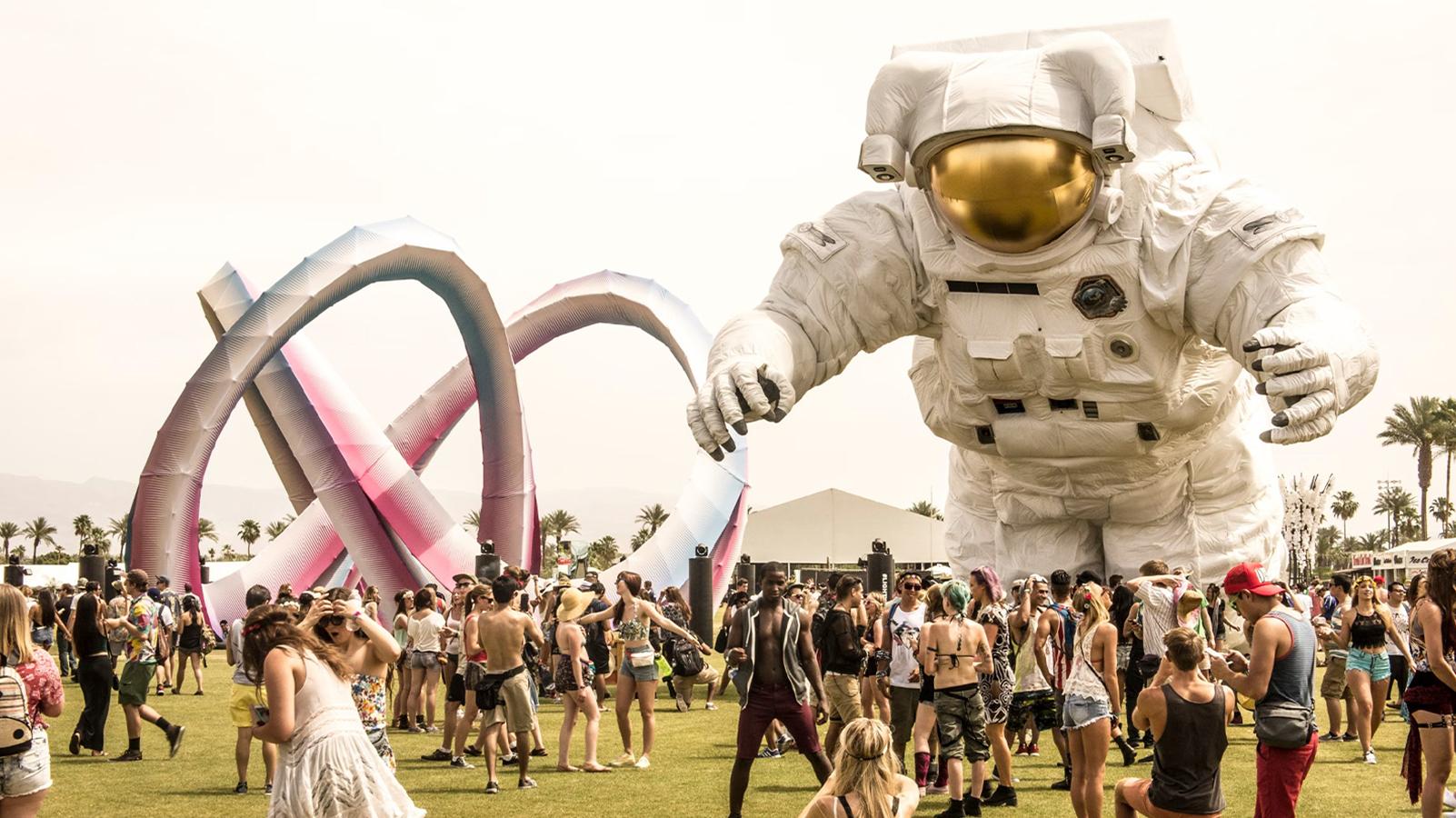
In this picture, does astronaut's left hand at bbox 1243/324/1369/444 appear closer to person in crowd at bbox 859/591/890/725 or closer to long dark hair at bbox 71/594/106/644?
person in crowd at bbox 859/591/890/725

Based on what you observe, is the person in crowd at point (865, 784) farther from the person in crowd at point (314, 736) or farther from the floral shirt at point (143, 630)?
the floral shirt at point (143, 630)

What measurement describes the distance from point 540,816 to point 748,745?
1.41 meters

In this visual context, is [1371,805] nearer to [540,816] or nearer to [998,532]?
[998,532]

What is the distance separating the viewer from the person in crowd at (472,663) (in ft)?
32.9

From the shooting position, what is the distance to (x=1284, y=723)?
5.77 metres

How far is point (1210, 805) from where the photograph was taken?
18.5 feet

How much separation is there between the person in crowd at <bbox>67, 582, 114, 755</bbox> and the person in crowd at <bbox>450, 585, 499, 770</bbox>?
8.74ft

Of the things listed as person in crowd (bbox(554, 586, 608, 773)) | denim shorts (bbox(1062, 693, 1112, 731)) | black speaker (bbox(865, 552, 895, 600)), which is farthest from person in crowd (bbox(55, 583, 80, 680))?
denim shorts (bbox(1062, 693, 1112, 731))

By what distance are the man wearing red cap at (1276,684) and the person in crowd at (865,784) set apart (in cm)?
169

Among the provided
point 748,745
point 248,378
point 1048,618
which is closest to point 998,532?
point 1048,618

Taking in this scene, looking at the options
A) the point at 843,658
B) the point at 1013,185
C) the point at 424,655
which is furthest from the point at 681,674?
the point at 1013,185

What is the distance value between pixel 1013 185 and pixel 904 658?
2961 millimetres

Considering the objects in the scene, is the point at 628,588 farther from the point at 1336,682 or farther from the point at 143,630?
the point at 1336,682

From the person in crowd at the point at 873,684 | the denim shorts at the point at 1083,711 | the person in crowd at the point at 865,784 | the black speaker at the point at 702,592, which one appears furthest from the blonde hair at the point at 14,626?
the black speaker at the point at 702,592
